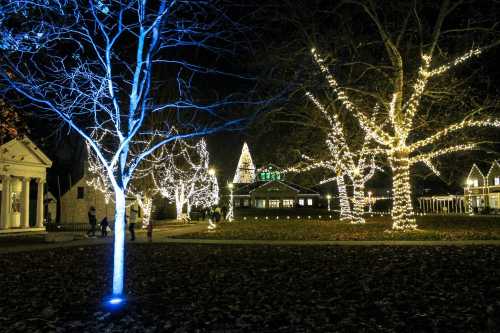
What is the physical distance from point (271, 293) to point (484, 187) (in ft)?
226

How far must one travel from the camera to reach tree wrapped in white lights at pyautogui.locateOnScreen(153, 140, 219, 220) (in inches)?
1681

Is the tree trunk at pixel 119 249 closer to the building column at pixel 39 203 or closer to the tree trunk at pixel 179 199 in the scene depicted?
the building column at pixel 39 203

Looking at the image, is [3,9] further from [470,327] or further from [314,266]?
[470,327]

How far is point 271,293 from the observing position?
888cm

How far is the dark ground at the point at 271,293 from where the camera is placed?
6.86 metres

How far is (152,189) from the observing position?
1469 inches

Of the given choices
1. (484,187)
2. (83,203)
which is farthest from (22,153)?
(484,187)

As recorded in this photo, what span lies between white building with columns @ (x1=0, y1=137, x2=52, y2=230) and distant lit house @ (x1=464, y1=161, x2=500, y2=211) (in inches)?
2047

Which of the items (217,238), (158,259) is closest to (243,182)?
(217,238)

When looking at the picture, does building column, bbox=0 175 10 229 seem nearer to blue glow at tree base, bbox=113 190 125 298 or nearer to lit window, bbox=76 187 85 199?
lit window, bbox=76 187 85 199

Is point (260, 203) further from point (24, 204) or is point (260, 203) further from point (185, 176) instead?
point (24, 204)

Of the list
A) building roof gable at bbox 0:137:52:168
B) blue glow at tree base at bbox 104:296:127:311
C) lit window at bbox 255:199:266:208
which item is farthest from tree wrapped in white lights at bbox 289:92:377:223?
lit window at bbox 255:199:266:208

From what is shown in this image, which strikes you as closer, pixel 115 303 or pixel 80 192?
pixel 115 303

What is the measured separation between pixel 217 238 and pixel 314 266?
11389 millimetres
